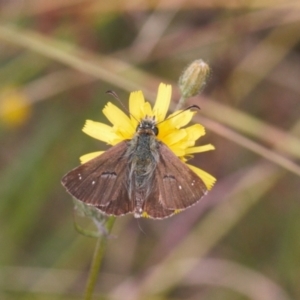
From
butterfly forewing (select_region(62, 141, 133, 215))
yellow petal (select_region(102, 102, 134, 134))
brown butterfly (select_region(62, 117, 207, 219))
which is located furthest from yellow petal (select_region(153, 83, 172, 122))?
butterfly forewing (select_region(62, 141, 133, 215))

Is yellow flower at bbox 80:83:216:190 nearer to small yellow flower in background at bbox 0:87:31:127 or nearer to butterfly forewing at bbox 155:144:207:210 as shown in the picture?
butterfly forewing at bbox 155:144:207:210

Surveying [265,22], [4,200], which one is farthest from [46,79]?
[265,22]

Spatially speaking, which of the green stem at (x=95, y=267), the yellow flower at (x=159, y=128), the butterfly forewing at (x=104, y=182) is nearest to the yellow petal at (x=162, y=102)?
the yellow flower at (x=159, y=128)

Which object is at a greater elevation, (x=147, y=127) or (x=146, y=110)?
(x=146, y=110)

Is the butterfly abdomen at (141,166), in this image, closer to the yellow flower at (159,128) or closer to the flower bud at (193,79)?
the yellow flower at (159,128)

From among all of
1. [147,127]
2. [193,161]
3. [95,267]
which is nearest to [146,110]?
[147,127]

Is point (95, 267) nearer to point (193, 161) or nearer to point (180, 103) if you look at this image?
point (180, 103)

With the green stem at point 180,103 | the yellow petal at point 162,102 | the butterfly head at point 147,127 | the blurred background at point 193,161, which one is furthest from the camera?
the blurred background at point 193,161

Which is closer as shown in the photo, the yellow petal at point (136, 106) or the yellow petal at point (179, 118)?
the yellow petal at point (179, 118)
